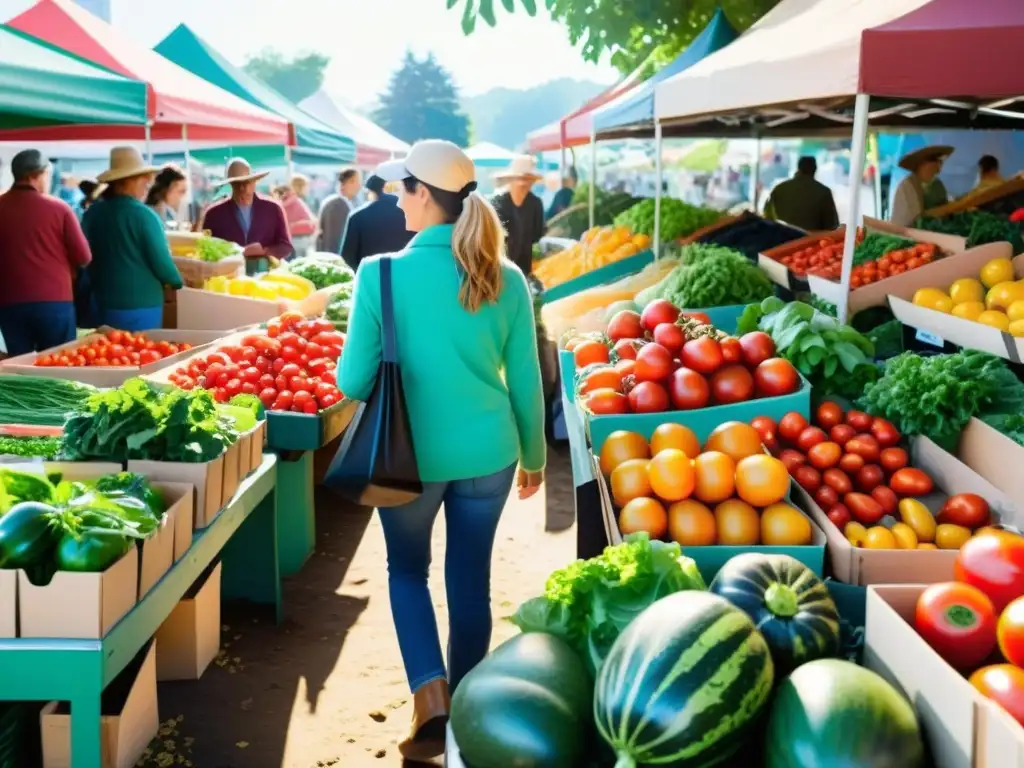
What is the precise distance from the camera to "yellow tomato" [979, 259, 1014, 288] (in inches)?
183

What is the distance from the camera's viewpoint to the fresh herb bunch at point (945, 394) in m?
3.54

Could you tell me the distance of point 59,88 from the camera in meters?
4.71

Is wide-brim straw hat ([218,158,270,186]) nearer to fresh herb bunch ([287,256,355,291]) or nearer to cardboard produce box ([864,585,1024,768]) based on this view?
fresh herb bunch ([287,256,355,291])

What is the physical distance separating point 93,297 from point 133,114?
2.07m

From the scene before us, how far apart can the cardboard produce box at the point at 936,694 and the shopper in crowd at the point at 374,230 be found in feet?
16.8

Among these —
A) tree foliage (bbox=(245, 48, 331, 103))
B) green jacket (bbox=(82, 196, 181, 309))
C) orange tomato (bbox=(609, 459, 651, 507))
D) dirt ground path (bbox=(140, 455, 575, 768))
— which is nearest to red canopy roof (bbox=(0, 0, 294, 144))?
green jacket (bbox=(82, 196, 181, 309))

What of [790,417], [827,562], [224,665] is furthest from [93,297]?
[827,562]

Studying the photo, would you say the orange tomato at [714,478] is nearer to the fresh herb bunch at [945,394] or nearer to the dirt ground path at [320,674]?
the fresh herb bunch at [945,394]

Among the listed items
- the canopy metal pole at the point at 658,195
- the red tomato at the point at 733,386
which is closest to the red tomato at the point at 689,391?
the red tomato at the point at 733,386

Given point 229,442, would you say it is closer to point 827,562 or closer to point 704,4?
point 827,562

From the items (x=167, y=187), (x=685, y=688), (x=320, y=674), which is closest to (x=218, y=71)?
(x=167, y=187)

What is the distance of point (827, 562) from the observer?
291 centimetres

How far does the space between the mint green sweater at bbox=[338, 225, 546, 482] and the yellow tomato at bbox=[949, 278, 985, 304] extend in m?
2.39

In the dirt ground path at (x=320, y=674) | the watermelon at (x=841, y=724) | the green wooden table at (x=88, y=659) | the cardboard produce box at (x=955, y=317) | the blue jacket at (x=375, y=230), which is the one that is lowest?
the dirt ground path at (x=320, y=674)
